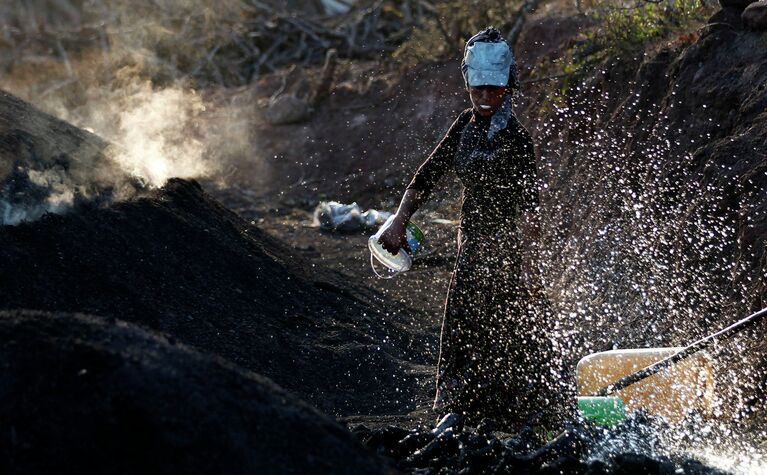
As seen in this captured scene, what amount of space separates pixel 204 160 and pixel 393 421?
33.5 ft

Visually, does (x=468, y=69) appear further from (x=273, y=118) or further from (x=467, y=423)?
(x=273, y=118)

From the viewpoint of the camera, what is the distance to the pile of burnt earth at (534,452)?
3.62m

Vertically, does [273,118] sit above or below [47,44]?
below

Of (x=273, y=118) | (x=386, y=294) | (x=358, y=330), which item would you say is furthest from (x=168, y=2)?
(x=358, y=330)

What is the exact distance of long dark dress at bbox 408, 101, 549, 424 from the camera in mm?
4758

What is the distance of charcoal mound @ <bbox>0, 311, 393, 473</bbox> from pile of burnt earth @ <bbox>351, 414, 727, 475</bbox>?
0.72 m

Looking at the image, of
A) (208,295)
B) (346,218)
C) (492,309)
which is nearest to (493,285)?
(492,309)

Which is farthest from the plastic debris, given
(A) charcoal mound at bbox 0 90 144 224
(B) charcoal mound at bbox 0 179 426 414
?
(A) charcoal mound at bbox 0 90 144 224

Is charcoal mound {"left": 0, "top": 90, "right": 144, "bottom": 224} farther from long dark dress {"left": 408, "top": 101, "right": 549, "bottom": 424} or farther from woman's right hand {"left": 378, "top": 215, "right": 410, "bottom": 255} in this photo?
long dark dress {"left": 408, "top": 101, "right": 549, "bottom": 424}

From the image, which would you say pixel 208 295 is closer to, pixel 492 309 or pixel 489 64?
pixel 492 309

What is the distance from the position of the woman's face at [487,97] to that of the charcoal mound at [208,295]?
70.7 inches

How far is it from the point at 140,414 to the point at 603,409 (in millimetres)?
2137

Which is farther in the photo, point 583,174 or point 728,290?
point 583,174

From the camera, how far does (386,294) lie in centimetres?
860
